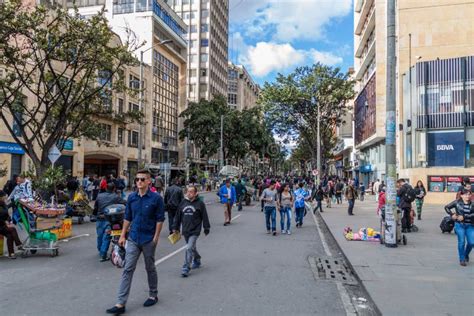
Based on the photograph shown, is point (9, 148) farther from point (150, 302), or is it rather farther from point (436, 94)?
point (436, 94)

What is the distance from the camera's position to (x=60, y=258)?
9055 mm

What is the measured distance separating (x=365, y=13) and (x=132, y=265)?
4575 centimetres

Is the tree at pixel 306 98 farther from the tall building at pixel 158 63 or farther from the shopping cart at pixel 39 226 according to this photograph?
the shopping cart at pixel 39 226

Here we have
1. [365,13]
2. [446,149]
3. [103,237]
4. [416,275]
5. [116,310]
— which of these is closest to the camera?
[116,310]

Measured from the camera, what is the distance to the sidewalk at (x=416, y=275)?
5734 millimetres

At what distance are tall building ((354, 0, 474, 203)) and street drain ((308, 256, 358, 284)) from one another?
20106 millimetres

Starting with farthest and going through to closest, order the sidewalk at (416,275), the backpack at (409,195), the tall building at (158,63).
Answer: the tall building at (158,63), the backpack at (409,195), the sidewalk at (416,275)

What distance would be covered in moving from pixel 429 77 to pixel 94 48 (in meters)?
21.2

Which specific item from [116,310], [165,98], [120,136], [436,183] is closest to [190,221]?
[116,310]

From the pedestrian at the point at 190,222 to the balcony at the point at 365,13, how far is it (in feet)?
121

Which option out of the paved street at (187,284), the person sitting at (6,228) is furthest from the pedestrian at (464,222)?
the person sitting at (6,228)

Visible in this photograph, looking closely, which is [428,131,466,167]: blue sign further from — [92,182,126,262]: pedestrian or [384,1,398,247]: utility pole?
[92,182,126,262]: pedestrian

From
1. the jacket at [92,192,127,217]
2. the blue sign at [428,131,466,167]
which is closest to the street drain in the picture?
the jacket at [92,192,127,217]

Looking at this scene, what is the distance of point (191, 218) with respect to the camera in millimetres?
7617
